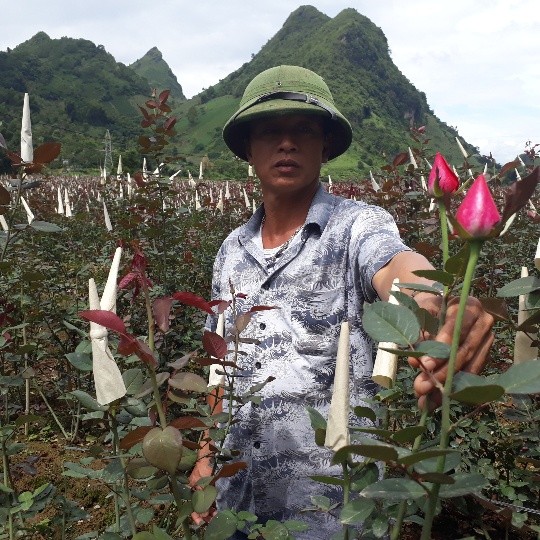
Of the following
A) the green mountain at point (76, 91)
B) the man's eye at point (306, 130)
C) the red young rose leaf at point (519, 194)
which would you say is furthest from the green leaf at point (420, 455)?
the green mountain at point (76, 91)

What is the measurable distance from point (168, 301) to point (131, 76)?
8356 centimetres

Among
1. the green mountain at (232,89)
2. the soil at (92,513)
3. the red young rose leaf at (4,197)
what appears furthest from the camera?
the green mountain at (232,89)

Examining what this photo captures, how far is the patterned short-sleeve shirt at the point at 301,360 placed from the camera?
1495 millimetres

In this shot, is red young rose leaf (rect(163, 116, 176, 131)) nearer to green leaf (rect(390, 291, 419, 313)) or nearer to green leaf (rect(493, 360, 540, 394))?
green leaf (rect(390, 291, 419, 313))

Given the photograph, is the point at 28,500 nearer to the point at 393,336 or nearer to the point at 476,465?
the point at 393,336

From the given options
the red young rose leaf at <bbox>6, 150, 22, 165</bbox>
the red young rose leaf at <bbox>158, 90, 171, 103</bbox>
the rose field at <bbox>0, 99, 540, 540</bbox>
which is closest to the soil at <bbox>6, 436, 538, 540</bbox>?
the rose field at <bbox>0, 99, 540, 540</bbox>

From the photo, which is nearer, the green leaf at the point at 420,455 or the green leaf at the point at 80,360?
the green leaf at the point at 420,455

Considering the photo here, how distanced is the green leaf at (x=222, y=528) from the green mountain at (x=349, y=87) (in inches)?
1942

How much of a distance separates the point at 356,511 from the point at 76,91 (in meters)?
70.3

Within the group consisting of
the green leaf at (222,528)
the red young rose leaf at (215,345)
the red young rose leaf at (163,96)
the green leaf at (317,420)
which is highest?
the red young rose leaf at (163,96)

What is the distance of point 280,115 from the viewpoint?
64.4 inches

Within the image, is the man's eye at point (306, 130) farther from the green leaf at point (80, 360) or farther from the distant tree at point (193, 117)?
the distant tree at point (193, 117)

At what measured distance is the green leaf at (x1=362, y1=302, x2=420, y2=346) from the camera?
554 mm

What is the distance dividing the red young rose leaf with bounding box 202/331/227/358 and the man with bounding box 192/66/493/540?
0.57m
